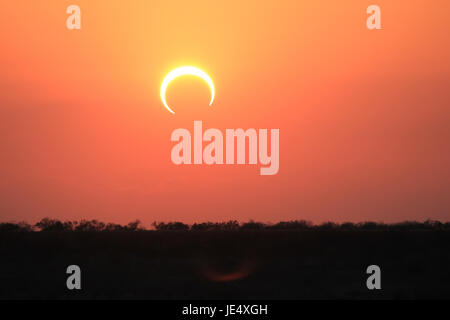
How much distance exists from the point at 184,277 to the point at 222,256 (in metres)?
5.29

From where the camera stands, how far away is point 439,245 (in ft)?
177

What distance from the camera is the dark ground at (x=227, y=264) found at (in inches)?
1612

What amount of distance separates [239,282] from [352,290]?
4.36 meters

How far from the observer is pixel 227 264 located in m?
47.3

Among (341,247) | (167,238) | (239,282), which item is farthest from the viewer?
(167,238)

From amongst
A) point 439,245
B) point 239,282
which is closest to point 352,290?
point 239,282

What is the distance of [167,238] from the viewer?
186 feet

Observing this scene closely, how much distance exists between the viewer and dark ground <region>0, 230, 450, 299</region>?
134 feet
